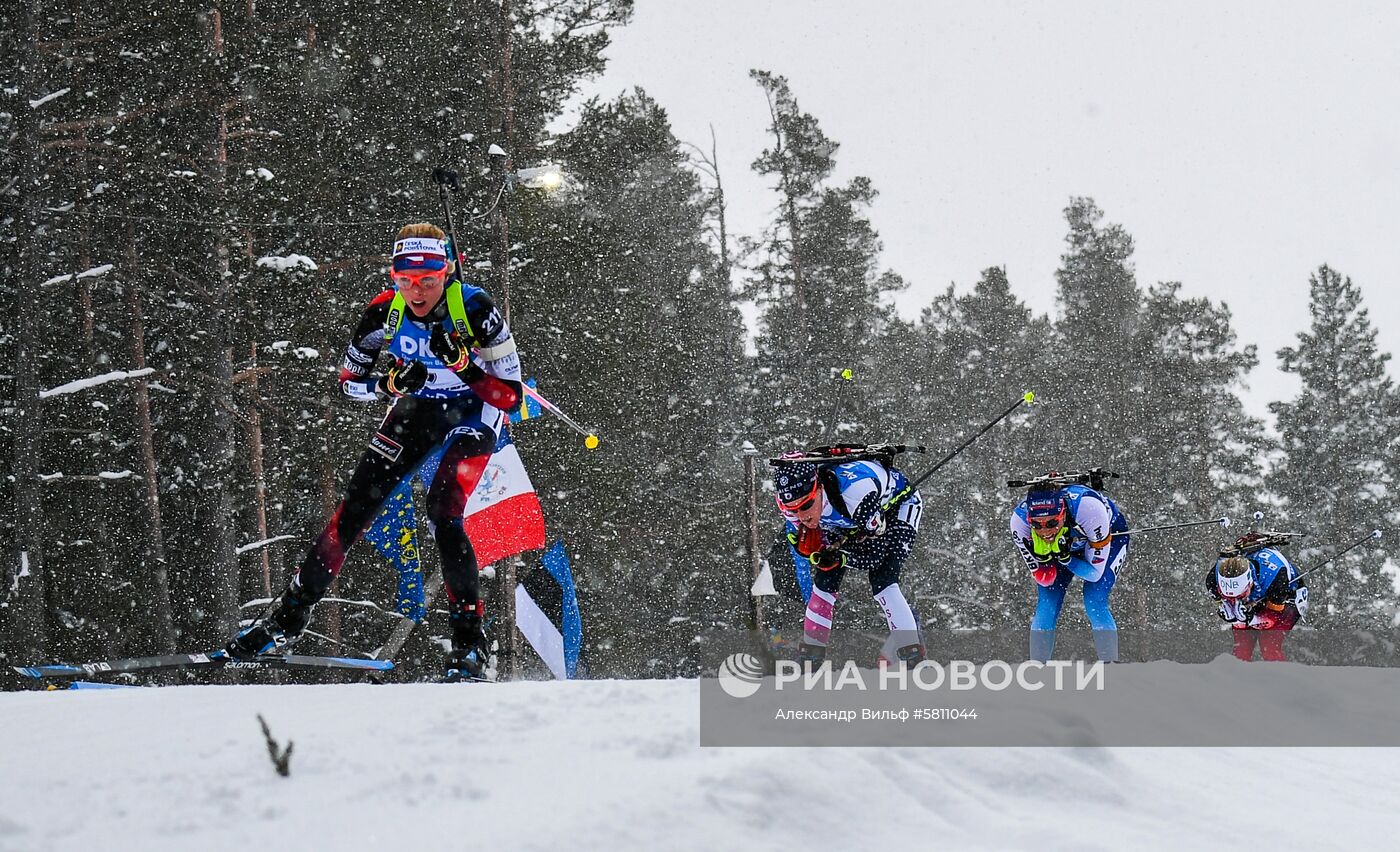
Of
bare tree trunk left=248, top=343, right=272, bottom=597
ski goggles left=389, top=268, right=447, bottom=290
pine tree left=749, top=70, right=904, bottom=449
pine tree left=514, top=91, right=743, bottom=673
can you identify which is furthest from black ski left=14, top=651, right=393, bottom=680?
pine tree left=749, top=70, right=904, bottom=449

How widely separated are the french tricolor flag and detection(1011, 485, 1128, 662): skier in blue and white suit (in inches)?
162

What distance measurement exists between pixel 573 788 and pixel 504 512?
23.8 feet

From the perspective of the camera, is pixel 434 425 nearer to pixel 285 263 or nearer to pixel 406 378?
pixel 406 378

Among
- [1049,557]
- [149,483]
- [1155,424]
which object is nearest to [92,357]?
[149,483]

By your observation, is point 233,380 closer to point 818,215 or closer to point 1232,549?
point 1232,549

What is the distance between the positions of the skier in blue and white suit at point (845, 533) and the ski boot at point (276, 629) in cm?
310

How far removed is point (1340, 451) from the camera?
3769cm

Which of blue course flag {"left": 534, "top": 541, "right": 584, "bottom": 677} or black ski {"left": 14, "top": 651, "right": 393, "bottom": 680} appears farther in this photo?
blue course flag {"left": 534, "top": 541, "right": 584, "bottom": 677}

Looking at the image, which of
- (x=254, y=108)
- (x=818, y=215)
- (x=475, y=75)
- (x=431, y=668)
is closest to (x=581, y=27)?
(x=475, y=75)

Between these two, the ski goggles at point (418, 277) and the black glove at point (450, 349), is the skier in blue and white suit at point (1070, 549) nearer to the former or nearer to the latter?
the black glove at point (450, 349)

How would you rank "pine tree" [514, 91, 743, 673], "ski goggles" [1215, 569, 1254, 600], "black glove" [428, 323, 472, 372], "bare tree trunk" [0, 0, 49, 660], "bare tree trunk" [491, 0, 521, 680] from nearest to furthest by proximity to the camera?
"black glove" [428, 323, 472, 372]
"ski goggles" [1215, 569, 1254, 600]
"bare tree trunk" [0, 0, 49, 660]
"bare tree trunk" [491, 0, 521, 680]
"pine tree" [514, 91, 743, 673]

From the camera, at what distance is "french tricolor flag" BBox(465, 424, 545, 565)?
10.5 meters

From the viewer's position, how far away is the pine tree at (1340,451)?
36.9 m

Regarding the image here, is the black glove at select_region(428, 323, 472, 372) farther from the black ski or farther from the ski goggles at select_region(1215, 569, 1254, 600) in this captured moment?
the ski goggles at select_region(1215, 569, 1254, 600)
